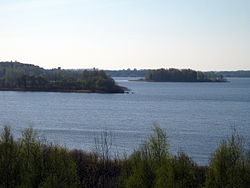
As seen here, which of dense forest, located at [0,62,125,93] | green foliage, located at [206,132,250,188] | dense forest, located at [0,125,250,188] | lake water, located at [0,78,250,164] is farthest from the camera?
dense forest, located at [0,62,125,93]

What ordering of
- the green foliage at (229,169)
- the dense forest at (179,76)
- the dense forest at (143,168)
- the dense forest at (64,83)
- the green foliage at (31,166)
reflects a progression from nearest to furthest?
the green foliage at (229,169) → the dense forest at (143,168) → the green foliage at (31,166) → the dense forest at (64,83) → the dense forest at (179,76)

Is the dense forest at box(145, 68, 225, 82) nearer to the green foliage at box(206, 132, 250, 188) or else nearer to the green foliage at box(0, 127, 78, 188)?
the green foliage at box(0, 127, 78, 188)

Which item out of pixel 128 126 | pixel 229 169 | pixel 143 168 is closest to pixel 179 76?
pixel 128 126

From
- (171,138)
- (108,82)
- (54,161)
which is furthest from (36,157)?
(108,82)

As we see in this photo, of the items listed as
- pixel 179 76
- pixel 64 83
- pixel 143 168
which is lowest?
pixel 143 168

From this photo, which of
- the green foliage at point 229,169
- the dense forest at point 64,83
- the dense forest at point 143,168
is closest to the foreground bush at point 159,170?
the dense forest at point 143,168

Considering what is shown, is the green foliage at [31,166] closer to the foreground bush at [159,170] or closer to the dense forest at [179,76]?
the foreground bush at [159,170]

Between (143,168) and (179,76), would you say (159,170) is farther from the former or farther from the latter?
(179,76)

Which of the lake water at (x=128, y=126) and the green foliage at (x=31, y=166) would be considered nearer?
the green foliage at (x=31, y=166)

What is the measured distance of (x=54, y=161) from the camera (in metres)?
15.6

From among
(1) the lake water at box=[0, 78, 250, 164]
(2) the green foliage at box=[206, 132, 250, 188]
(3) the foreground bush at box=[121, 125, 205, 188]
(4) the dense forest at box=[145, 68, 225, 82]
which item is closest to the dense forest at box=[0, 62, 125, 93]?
(1) the lake water at box=[0, 78, 250, 164]

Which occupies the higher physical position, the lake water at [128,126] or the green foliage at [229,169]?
the green foliage at [229,169]

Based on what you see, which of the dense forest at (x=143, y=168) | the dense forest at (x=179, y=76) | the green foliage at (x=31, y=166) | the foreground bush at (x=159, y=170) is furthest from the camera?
the dense forest at (x=179, y=76)

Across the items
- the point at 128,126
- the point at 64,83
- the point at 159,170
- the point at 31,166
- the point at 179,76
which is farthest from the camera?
the point at 179,76
